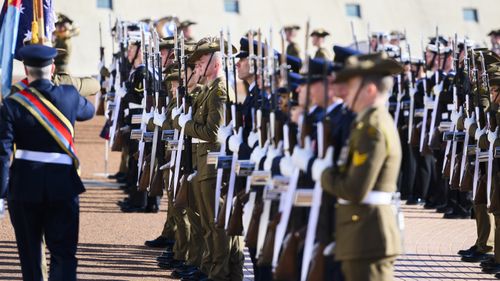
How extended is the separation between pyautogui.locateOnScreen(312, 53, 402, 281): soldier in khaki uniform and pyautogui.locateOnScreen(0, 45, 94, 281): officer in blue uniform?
2051 millimetres

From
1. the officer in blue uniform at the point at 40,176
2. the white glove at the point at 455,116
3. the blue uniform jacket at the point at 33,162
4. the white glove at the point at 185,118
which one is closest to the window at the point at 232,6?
the white glove at the point at 455,116

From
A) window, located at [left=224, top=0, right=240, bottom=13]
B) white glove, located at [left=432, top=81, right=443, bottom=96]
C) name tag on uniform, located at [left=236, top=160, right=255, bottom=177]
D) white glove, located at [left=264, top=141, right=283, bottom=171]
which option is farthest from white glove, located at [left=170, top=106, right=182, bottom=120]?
window, located at [left=224, top=0, right=240, bottom=13]

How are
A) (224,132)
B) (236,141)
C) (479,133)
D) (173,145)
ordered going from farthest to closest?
1. (479,133)
2. (173,145)
3. (224,132)
4. (236,141)

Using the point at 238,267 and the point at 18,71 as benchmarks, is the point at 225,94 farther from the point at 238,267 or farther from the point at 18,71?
the point at 18,71

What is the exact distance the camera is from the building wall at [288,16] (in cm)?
2703

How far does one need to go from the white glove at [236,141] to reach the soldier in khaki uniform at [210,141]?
498 millimetres

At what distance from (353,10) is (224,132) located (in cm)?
2223

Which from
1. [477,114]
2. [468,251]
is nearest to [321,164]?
[477,114]

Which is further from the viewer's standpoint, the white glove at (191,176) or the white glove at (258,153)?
the white glove at (191,176)

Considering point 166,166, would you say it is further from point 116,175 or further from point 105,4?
point 105,4

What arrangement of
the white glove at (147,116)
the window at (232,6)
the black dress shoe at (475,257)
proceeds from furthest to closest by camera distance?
the window at (232,6), the white glove at (147,116), the black dress shoe at (475,257)

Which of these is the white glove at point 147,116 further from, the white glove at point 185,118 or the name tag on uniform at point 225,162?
the name tag on uniform at point 225,162

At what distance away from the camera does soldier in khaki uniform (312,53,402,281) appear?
586cm

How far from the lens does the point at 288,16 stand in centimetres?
2864
